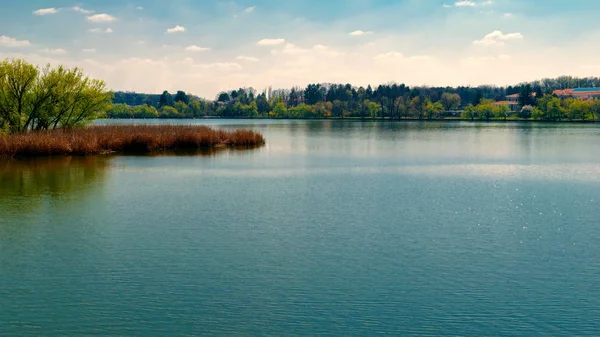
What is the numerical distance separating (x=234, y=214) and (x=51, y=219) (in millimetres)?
6002

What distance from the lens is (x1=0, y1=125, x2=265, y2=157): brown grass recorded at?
38.8 meters

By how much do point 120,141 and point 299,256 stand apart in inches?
1299

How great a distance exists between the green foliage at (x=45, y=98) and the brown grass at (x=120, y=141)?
7.23ft

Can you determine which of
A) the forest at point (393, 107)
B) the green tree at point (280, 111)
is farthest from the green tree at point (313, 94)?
the green tree at point (280, 111)

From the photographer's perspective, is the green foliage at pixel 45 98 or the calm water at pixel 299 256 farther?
the green foliage at pixel 45 98

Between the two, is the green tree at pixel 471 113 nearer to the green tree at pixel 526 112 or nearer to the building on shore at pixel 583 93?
the green tree at pixel 526 112

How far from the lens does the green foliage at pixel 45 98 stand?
42344 millimetres

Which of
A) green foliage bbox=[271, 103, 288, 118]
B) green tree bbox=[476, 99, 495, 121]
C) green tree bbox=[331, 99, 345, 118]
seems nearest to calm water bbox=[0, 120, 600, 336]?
green tree bbox=[476, 99, 495, 121]

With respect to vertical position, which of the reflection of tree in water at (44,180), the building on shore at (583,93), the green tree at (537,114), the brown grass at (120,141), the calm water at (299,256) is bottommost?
the calm water at (299,256)

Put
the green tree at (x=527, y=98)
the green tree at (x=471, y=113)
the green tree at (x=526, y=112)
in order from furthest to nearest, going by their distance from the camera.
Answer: the green tree at (x=471, y=113) → the green tree at (x=527, y=98) → the green tree at (x=526, y=112)

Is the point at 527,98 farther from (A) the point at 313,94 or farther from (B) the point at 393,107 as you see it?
(A) the point at 313,94

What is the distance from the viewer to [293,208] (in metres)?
20.7

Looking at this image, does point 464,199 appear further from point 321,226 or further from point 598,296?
point 598,296

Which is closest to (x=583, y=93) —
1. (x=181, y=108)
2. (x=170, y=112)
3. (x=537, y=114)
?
(x=537, y=114)
